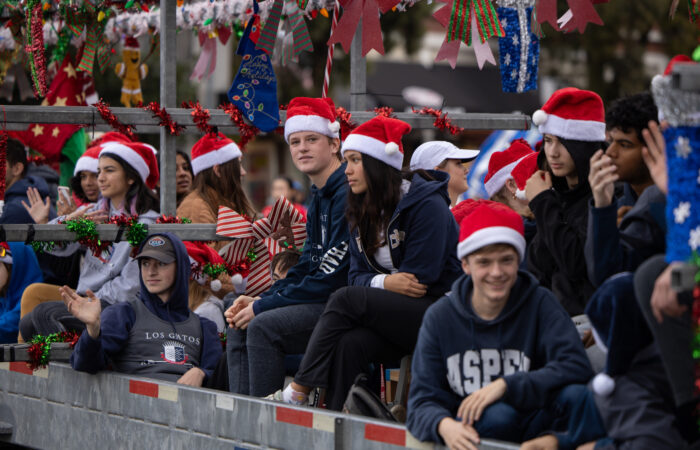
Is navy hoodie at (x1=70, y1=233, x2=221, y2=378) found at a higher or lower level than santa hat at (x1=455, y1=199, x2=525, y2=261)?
lower

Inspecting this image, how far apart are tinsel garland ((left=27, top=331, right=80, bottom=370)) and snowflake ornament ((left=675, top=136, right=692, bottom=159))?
3936 mm

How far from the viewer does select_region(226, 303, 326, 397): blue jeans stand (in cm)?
567

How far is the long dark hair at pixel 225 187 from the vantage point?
7574mm

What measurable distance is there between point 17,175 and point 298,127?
4.05 meters

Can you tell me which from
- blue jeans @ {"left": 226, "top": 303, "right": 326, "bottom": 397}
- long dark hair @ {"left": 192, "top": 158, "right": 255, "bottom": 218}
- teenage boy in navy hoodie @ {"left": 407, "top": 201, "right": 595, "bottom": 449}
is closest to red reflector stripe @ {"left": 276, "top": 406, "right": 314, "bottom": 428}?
teenage boy in navy hoodie @ {"left": 407, "top": 201, "right": 595, "bottom": 449}

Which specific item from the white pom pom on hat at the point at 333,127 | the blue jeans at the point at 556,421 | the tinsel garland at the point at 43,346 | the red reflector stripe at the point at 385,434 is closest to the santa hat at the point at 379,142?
the white pom pom on hat at the point at 333,127

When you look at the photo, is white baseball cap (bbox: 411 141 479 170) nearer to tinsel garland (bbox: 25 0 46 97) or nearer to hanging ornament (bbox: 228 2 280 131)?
hanging ornament (bbox: 228 2 280 131)

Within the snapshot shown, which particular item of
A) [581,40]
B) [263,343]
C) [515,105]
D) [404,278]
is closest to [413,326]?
[404,278]

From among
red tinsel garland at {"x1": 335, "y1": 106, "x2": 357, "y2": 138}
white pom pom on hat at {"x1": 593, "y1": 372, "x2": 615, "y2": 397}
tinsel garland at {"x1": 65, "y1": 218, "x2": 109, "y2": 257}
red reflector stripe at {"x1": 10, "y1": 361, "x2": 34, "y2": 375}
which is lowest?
red reflector stripe at {"x1": 10, "y1": 361, "x2": 34, "y2": 375}

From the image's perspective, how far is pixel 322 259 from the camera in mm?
5938

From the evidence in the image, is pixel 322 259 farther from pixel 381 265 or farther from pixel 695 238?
pixel 695 238

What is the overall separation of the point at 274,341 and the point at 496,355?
5.48 feet

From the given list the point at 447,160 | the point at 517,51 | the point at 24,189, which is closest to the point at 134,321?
the point at 447,160

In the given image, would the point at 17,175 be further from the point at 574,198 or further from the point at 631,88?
the point at 631,88
